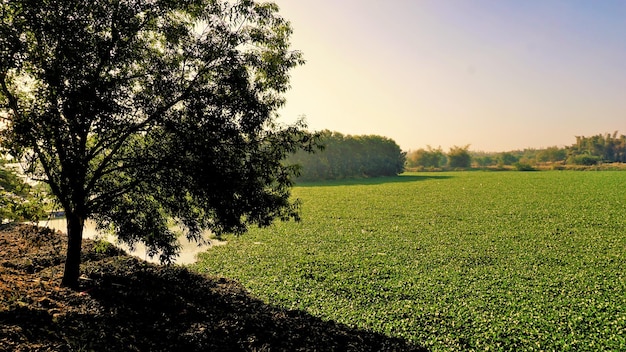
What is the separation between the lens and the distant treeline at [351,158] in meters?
86.4

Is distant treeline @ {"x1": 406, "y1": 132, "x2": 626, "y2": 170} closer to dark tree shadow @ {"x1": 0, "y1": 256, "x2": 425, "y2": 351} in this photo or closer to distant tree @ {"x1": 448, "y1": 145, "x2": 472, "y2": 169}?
distant tree @ {"x1": 448, "y1": 145, "x2": 472, "y2": 169}

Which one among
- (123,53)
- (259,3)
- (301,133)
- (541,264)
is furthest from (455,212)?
(123,53)

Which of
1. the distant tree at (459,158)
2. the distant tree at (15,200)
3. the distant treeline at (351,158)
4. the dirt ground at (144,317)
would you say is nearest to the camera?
the dirt ground at (144,317)

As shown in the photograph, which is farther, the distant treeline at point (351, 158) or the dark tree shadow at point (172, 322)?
the distant treeline at point (351, 158)

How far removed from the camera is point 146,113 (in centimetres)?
968

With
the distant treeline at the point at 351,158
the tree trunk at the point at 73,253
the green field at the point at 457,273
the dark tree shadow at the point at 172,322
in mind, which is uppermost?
the distant treeline at the point at 351,158

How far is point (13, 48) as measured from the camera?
756cm

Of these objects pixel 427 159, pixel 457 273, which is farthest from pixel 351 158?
pixel 457 273

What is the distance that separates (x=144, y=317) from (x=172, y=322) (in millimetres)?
764

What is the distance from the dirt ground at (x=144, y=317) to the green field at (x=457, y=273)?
70.2 inches

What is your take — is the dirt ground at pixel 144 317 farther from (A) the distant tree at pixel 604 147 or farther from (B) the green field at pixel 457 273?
(A) the distant tree at pixel 604 147

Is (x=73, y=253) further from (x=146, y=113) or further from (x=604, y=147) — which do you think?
(x=604, y=147)

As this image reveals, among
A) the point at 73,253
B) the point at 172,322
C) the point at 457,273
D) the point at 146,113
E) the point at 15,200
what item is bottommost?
the point at 457,273

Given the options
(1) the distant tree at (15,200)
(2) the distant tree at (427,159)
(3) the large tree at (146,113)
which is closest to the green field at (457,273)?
(3) the large tree at (146,113)
